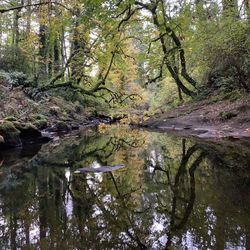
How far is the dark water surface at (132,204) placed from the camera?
104 inches

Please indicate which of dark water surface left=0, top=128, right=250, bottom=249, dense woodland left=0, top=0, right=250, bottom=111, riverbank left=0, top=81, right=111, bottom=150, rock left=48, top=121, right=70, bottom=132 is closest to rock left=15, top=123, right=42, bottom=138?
riverbank left=0, top=81, right=111, bottom=150

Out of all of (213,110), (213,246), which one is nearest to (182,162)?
(213,246)

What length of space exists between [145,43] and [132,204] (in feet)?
42.4

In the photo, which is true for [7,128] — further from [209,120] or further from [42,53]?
[42,53]

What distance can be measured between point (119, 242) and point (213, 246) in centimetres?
75

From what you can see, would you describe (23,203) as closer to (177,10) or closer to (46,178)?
(46,178)

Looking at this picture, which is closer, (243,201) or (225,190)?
(243,201)

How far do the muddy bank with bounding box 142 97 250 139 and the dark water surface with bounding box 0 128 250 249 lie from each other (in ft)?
11.7

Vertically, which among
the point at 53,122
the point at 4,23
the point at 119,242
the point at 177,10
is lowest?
the point at 119,242

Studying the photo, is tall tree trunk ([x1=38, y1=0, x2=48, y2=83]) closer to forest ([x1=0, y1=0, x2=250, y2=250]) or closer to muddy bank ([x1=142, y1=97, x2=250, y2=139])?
forest ([x1=0, y1=0, x2=250, y2=250])

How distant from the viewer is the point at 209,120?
12258mm

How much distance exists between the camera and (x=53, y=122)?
14500 millimetres

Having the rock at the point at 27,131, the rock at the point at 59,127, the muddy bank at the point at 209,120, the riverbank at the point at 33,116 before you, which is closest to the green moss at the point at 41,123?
the riverbank at the point at 33,116

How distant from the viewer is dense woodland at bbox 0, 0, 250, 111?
9.49m
